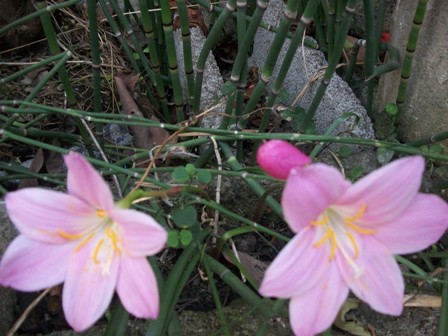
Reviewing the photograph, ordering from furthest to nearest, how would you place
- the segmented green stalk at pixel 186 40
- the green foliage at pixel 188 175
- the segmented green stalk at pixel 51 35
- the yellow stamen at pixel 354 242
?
the segmented green stalk at pixel 186 40 < the segmented green stalk at pixel 51 35 < the green foliage at pixel 188 175 < the yellow stamen at pixel 354 242

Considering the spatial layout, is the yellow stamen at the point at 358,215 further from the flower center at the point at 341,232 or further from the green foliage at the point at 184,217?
the green foliage at the point at 184,217

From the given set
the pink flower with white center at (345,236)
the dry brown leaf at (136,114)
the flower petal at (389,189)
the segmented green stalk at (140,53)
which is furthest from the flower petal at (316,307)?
the segmented green stalk at (140,53)

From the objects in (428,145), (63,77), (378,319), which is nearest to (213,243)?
(378,319)

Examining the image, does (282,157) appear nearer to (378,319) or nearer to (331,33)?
(378,319)

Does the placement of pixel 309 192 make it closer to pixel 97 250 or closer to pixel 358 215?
pixel 358 215

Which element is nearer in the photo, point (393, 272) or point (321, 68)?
point (393, 272)

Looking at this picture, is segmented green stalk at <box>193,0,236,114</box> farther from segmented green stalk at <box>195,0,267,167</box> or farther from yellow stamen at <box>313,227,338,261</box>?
yellow stamen at <box>313,227,338,261</box>
